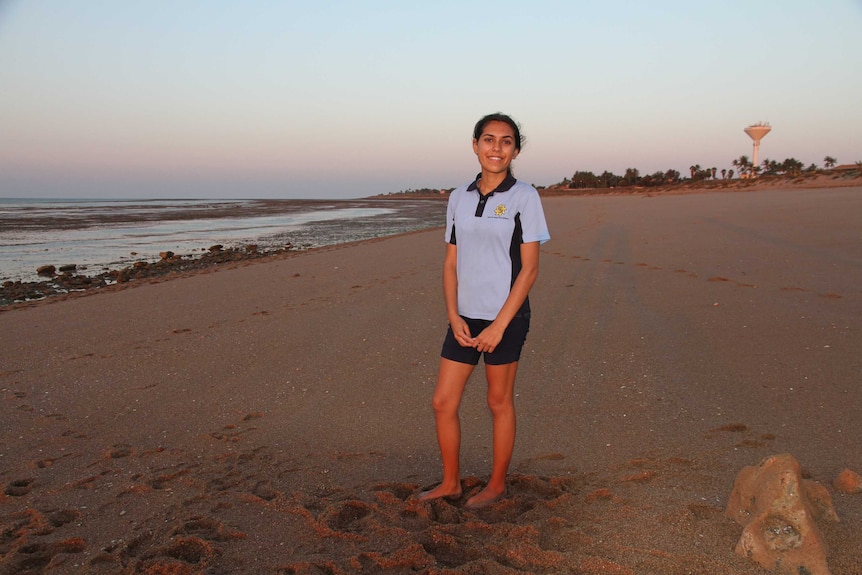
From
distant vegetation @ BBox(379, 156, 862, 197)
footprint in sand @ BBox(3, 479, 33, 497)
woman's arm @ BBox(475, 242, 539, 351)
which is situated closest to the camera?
woman's arm @ BBox(475, 242, 539, 351)

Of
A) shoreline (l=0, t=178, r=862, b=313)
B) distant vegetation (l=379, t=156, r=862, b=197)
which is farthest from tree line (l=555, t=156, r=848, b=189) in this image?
shoreline (l=0, t=178, r=862, b=313)

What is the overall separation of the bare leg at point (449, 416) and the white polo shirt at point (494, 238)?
0.30m

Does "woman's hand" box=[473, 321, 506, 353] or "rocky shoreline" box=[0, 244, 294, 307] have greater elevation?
"woman's hand" box=[473, 321, 506, 353]

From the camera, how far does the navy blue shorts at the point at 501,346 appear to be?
A: 2.90 meters

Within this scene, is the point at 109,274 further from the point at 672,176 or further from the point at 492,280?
the point at 672,176

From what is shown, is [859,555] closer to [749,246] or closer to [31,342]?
[31,342]

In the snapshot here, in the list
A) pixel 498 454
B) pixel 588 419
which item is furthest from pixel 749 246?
pixel 498 454

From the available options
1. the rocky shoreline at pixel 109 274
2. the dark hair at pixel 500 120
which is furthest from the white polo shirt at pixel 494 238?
the rocky shoreline at pixel 109 274

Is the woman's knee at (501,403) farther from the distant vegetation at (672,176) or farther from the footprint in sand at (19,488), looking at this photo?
the distant vegetation at (672,176)

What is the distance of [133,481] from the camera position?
3.38 metres

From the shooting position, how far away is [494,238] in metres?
2.83

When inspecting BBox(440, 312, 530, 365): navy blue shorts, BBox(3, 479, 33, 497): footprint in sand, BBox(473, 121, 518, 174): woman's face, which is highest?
BBox(473, 121, 518, 174): woman's face

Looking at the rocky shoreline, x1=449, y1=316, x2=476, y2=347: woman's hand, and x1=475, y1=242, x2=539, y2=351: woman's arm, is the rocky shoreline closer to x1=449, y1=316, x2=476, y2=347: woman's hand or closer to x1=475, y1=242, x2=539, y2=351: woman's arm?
x1=449, y1=316, x2=476, y2=347: woman's hand

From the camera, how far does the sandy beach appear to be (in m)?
2.64
